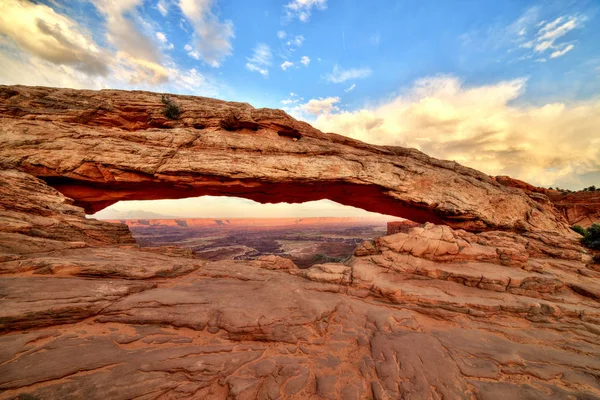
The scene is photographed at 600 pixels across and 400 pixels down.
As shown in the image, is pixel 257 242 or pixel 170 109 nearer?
pixel 170 109

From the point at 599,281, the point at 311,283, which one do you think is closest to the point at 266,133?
the point at 311,283

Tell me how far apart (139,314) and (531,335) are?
13179mm

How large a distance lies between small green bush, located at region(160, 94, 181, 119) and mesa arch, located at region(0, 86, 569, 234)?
330mm

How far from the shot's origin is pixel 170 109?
15.2 m

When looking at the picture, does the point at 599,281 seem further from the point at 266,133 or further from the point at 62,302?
the point at 62,302

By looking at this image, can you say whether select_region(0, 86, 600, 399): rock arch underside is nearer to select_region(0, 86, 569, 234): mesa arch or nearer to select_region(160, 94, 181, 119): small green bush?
select_region(0, 86, 569, 234): mesa arch

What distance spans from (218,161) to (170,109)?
5792 mm

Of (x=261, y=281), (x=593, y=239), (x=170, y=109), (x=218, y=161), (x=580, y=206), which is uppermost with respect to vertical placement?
(x=170, y=109)

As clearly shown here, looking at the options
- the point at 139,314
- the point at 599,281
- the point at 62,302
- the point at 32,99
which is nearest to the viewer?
the point at 62,302

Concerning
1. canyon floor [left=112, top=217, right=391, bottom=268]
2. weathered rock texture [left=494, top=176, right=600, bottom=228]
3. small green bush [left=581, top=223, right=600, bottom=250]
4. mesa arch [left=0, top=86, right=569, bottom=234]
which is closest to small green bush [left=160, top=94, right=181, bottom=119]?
mesa arch [left=0, top=86, right=569, bottom=234]

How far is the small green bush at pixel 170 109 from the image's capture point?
15.1m

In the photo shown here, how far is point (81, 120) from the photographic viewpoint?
1368 centimetres

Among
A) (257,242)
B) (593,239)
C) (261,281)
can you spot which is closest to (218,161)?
(261,281)

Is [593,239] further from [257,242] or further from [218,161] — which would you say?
[257,242]
